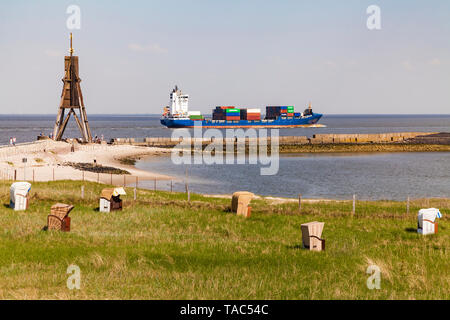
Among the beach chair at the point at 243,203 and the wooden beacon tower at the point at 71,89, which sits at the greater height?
the wooden beacon tower at the point at 71,89

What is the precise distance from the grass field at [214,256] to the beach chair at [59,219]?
0.60m

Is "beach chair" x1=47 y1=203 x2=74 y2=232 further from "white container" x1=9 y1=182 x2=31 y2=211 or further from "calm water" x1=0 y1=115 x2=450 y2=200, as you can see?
"calm water" x1=0 y1=115 x2=450 y2=200

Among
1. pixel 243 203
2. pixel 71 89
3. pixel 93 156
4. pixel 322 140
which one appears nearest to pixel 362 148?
pixel 322 140

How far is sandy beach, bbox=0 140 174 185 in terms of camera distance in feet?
165

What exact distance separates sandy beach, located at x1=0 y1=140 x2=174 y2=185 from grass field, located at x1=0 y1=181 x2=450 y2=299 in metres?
22.6

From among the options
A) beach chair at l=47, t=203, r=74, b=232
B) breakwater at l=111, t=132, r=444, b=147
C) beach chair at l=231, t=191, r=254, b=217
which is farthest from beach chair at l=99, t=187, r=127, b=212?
breakwater at l=111, t=132, r=444, b=147

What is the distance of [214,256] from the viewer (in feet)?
59.6

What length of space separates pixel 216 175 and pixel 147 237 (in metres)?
47.4

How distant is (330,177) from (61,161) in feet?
108

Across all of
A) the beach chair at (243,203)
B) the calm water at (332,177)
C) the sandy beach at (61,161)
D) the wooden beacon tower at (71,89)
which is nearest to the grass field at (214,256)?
the beach chair at (243,203)

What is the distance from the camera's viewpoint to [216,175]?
68438 mm

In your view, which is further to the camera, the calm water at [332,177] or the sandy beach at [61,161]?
the calm water at [332,177]

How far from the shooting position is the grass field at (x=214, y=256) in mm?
14109

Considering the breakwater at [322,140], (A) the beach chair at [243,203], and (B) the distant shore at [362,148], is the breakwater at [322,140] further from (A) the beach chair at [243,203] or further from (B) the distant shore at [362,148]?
(A) the beach chair at [243,203]
